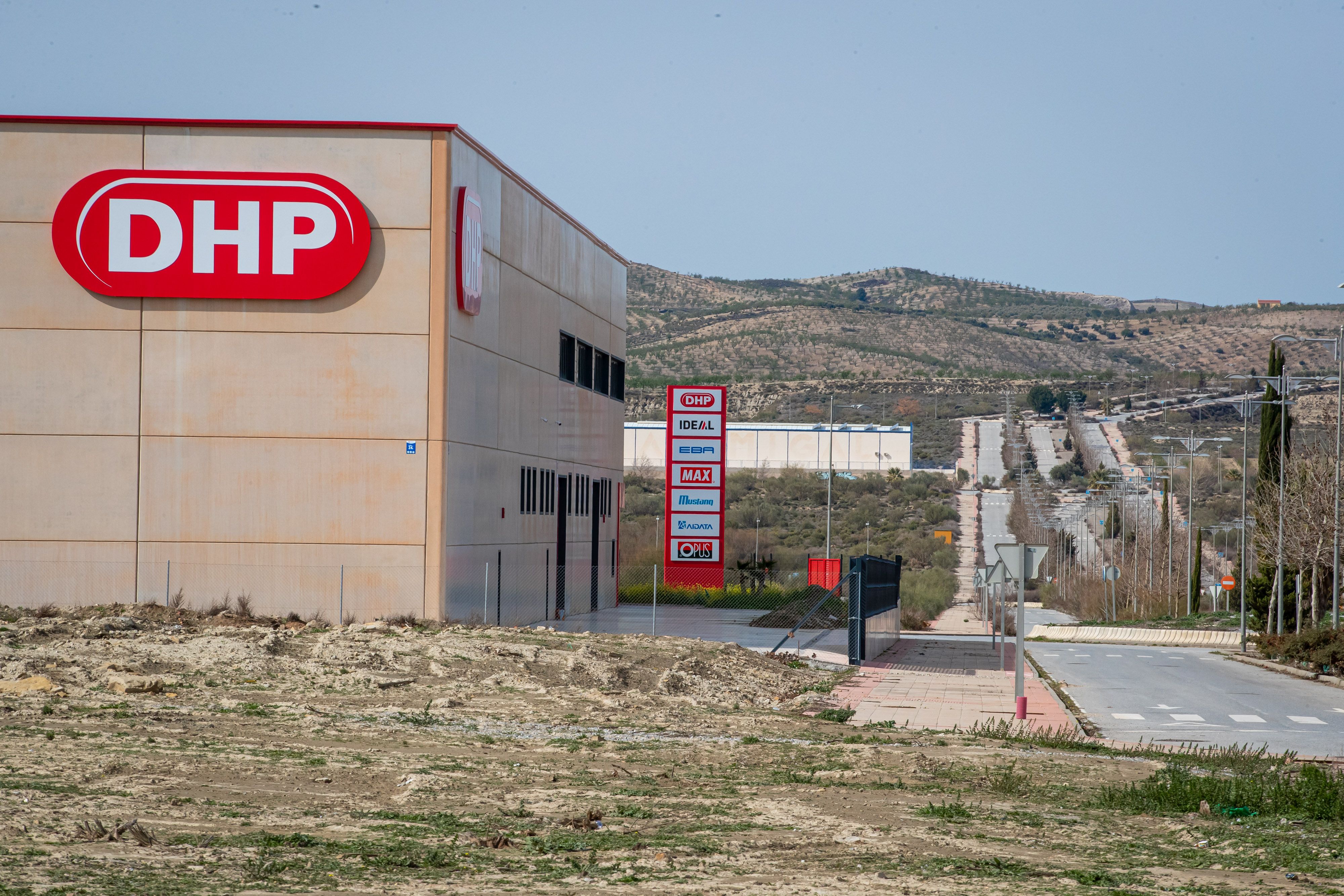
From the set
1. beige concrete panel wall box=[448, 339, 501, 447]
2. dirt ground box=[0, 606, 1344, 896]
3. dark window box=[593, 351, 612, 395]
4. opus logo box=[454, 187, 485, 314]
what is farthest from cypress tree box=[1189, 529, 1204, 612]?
dirt ground box=[0, 606, 1344, 896]

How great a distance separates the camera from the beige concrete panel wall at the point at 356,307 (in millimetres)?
27875

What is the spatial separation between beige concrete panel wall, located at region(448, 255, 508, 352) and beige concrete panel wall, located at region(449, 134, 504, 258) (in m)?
0.51

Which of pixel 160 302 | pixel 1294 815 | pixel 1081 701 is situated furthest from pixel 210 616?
pixel 1294 815

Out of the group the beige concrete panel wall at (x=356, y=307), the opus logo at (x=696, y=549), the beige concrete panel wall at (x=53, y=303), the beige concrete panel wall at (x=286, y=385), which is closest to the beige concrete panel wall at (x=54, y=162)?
the beige concrete panel wall at (x=53, y=303)

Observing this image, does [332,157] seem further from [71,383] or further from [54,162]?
[71,383]

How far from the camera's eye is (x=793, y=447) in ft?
429

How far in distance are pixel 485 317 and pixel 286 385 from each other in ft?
17.5

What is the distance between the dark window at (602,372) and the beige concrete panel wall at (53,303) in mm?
18408

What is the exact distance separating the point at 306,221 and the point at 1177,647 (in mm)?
36465

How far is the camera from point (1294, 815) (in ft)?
37.5

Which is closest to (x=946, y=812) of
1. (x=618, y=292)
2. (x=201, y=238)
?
(x=201, y=238)

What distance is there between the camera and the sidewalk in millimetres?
19422

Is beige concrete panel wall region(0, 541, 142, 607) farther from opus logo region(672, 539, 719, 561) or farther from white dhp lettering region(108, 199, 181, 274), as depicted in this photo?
opus logo region(672, 539, 719, 561)

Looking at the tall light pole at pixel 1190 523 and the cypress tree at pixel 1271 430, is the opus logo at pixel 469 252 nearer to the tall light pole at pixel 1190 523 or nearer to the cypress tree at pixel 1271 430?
the tall light pole at pixel 1190 523
